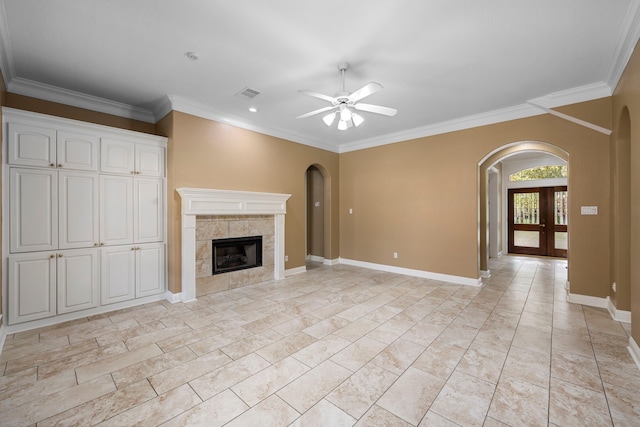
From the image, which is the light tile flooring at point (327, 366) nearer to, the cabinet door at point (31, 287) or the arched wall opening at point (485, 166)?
the cabinet door at point (31, 287)

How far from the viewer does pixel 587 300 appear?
12.5 feet

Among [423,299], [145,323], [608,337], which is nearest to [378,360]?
[423,299]

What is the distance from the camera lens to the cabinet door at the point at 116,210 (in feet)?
11.7

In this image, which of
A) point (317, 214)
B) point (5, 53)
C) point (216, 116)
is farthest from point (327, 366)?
point (317, 214)

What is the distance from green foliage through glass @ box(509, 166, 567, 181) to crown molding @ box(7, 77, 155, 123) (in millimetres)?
9702

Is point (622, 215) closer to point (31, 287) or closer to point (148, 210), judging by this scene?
point (148, 210)

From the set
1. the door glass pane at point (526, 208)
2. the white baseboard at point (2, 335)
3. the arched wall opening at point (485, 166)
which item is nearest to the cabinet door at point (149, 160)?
the white baseboard at point (2, 335)

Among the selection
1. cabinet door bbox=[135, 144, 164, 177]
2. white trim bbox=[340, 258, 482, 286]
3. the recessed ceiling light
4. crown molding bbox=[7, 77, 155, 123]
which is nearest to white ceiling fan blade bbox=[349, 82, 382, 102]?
the recessed ceiling light

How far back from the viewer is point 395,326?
315cm

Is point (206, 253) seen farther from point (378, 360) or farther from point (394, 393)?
point (394, 393)

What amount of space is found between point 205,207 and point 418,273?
4.21m

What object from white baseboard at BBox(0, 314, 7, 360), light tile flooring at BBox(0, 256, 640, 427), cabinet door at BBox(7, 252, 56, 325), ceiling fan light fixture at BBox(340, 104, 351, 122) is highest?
ceiling fan light fixture at BBox(340, 104, 351, 122)

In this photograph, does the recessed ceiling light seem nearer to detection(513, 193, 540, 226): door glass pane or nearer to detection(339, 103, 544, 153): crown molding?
detection(339, 103, 544, 153): crown molding

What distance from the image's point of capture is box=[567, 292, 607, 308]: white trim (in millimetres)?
3692
